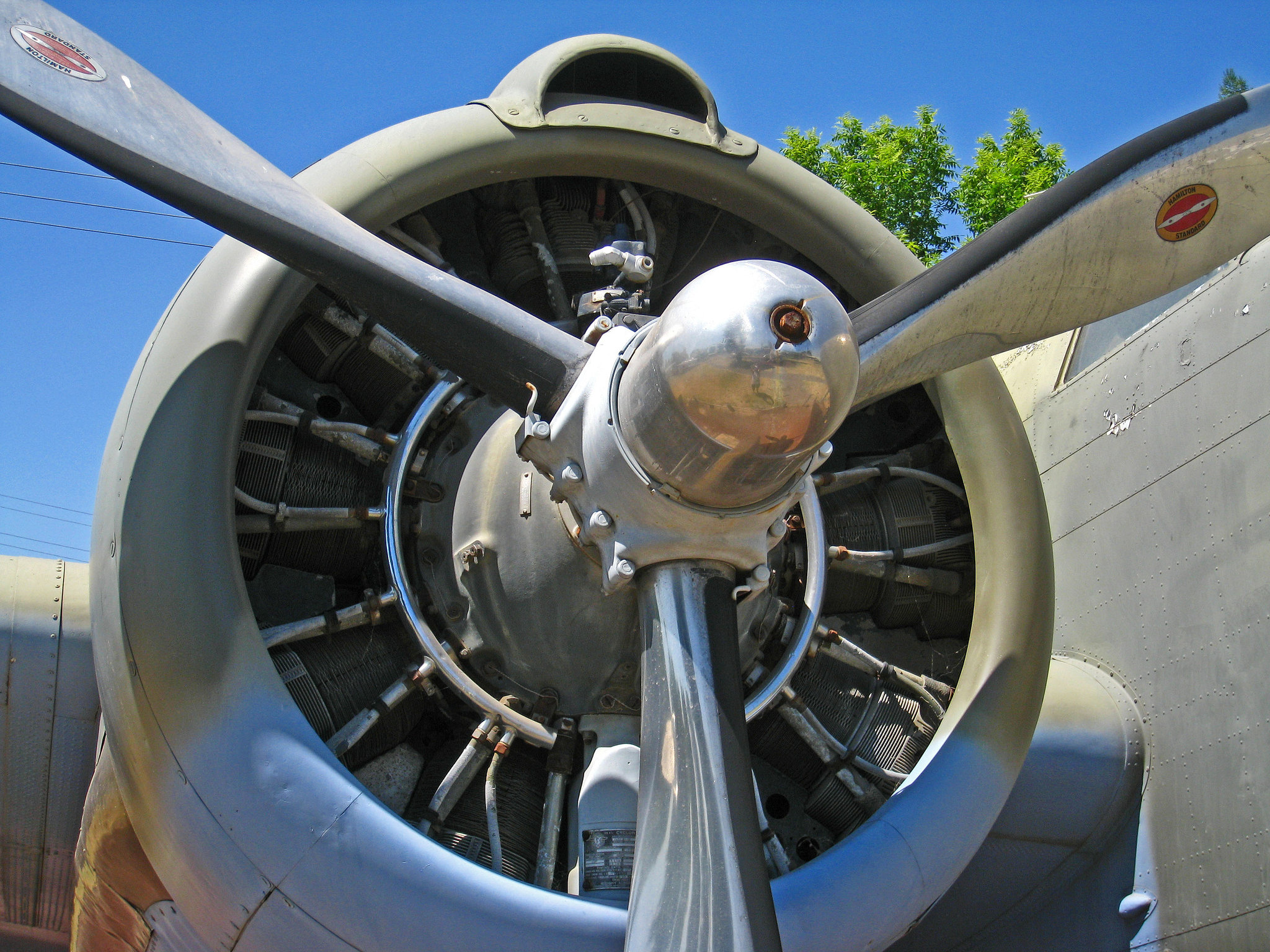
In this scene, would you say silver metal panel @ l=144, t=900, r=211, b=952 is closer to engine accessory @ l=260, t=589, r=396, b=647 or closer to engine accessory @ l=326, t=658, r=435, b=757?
engine accessory @ l=326, t=658, r=435, b=757

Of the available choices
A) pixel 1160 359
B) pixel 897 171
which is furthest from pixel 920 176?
pixel 1160 359

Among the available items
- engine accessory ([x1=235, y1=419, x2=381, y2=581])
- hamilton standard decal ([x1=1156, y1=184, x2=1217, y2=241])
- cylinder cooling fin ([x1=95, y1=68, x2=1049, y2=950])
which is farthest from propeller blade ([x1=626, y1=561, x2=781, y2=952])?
hamilton standard decal ([x1=1156, y1=184, x2=1217, y2=241])

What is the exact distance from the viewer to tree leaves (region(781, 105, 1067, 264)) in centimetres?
1828

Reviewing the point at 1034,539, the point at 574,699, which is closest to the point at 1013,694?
the point at 1034,539

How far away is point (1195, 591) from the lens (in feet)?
Answer: 16.1

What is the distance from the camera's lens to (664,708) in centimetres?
350

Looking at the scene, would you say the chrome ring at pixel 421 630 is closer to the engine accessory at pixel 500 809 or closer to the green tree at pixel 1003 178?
the engine accessory at pixel 500 809

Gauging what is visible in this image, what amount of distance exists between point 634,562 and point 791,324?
923 mm

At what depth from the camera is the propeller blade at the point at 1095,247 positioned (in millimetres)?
4066

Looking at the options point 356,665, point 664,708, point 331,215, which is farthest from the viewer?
point 356,665

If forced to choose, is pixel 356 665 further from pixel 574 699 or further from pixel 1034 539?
pixel 1034 539

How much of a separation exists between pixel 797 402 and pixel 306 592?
2270mm

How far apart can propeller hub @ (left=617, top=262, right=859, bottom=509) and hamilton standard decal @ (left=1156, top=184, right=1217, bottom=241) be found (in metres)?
1.55

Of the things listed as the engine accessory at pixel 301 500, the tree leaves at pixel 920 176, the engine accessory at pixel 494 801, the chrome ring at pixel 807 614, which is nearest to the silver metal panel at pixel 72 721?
the engine accessory at pixel 301 500
